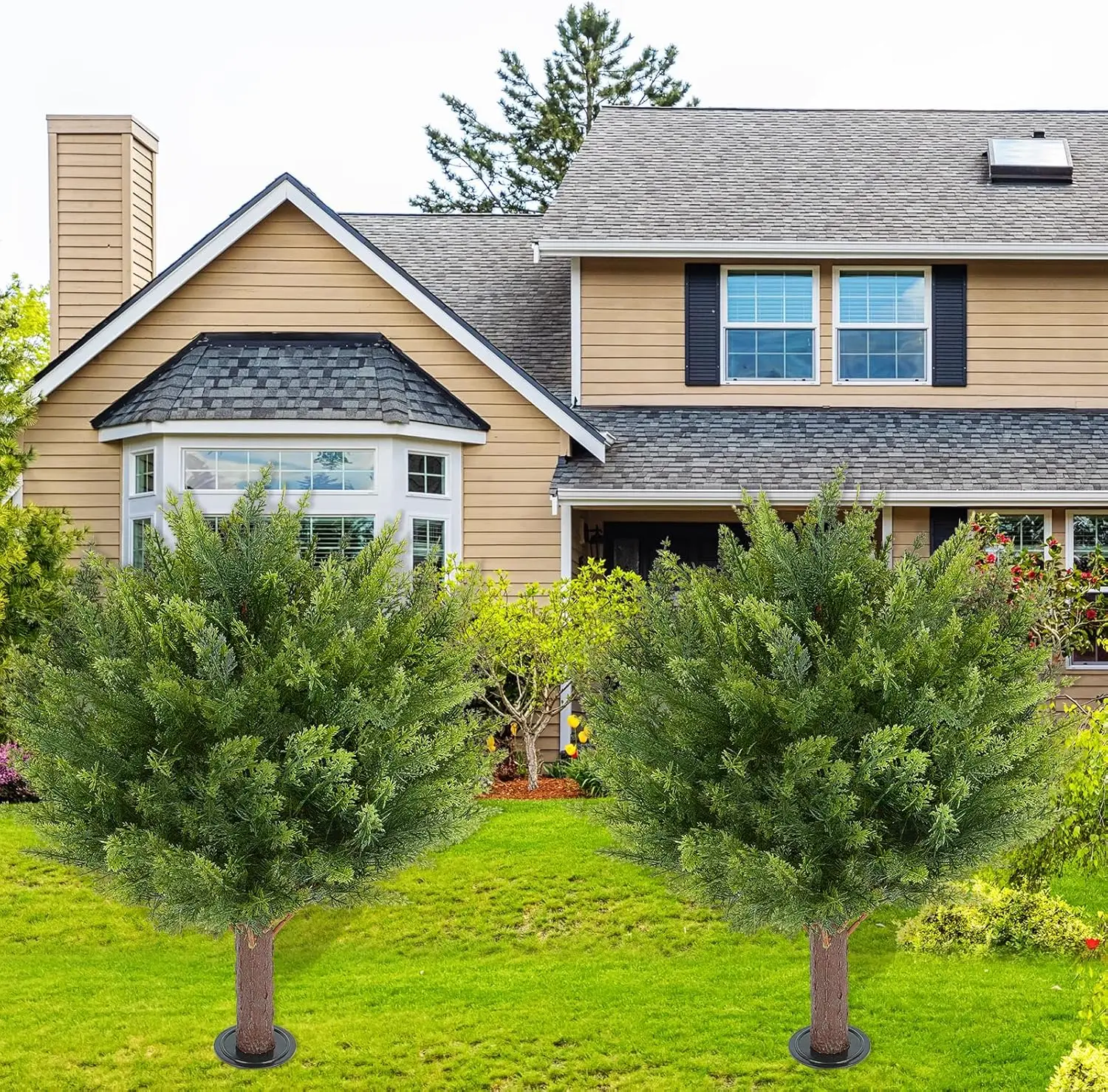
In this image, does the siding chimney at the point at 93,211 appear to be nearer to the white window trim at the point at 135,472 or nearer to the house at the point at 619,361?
the house at the point at 619,361

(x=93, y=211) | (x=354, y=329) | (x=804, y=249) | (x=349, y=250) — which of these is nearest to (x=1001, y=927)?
(x=804, y=249)

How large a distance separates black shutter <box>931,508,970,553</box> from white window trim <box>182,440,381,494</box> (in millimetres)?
5413

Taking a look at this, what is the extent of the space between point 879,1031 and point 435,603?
300 cm

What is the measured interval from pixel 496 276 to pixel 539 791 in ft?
24.8

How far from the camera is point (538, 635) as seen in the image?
10453 mm

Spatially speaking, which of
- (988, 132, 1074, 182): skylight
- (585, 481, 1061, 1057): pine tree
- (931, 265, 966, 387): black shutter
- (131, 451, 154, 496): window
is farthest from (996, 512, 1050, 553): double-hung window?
(131, 451, 154, 496): window

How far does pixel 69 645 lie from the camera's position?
21.2 ft

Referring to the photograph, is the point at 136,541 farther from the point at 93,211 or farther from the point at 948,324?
the point at 948,324

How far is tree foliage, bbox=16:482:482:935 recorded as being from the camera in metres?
5.12

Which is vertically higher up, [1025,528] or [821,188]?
[821,188]

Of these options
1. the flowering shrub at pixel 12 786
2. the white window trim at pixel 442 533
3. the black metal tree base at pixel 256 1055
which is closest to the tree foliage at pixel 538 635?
the white window trim at pixel 442 533

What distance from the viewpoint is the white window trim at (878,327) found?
1306 cm

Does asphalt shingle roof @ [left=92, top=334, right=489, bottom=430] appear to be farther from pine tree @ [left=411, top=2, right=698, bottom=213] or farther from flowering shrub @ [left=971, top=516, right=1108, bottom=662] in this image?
pine tree @ [left=411, top=2, right=698, bottom=213]

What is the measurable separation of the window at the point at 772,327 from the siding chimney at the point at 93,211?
620 centimetres
